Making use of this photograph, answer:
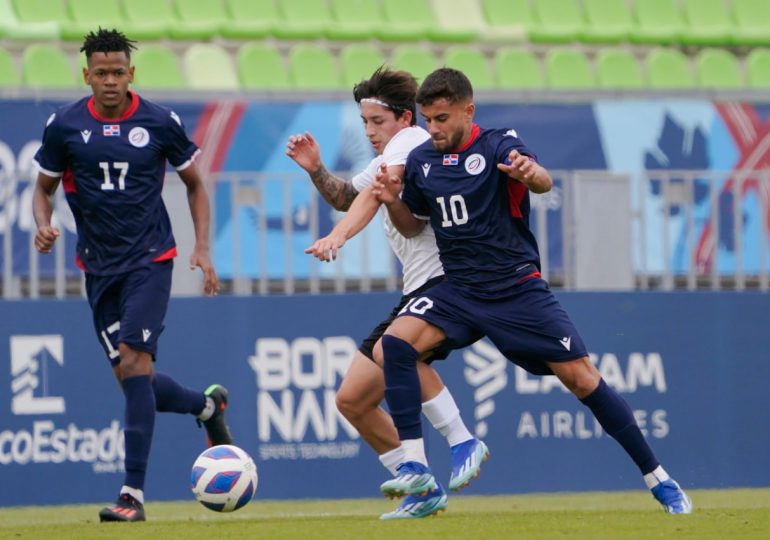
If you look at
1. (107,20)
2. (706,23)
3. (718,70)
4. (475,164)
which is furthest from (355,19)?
(475,164)

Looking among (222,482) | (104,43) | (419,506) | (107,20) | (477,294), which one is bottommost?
(419,506)

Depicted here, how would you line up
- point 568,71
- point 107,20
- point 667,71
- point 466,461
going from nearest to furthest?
point 466,461, point 107,20, point 568,71, point 667,71

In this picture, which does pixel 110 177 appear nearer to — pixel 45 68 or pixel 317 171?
pixel 317 171

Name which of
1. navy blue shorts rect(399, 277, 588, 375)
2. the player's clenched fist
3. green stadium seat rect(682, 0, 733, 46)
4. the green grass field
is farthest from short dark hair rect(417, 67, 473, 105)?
green stadium seat rect(682, 0, 733, 46)

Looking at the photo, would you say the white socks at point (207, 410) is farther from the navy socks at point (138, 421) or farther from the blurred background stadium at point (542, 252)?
the blurred background stadium at point (542, 252)

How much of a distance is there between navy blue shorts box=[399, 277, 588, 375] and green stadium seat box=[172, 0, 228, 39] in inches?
359

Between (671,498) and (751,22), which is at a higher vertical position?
(751,22)

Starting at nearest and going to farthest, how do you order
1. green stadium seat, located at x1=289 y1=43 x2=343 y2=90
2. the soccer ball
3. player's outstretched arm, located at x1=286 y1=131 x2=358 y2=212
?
the soccer ball
player's outstretched arm, located at x1=286 y1=131 x2=358 y2=212
green stadium seat, located at x1=289 y1=43 x2=343 y2=90

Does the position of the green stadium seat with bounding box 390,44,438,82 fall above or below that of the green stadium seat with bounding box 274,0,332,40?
below

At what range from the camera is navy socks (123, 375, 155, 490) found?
24.5ft

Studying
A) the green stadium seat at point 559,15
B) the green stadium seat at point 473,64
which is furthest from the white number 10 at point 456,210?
the green stadium seat at point 559,15

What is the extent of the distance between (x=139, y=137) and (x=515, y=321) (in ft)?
7.67

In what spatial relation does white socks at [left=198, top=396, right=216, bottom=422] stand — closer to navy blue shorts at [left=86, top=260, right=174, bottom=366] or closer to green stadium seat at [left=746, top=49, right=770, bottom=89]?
navy blue shorts at [left=86, top=260, right=174, bottom=366]

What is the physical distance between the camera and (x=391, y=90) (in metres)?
7.37
